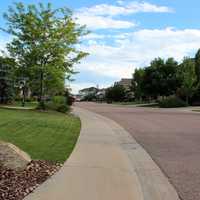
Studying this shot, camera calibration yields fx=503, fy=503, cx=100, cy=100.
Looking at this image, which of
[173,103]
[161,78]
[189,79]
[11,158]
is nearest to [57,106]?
[11,158]

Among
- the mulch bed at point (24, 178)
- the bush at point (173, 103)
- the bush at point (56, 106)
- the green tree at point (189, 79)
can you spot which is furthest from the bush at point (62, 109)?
the green tree at point (189, 79)

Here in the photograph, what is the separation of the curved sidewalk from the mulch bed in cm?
16

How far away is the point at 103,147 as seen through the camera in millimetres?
14812

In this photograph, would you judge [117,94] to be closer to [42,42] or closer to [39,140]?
[42,42]

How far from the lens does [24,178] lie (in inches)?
344

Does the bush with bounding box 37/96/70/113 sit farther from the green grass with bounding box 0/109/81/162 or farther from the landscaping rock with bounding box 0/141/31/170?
the landscaping rock with bounding box 0/141/31/170

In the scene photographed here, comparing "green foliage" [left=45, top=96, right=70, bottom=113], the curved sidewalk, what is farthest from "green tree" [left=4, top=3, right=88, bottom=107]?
the curved sidewalk

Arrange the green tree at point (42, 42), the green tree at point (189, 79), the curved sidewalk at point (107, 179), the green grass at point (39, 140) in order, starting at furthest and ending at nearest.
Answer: the green tree at point (189, 79) → the green tree at point (42, 42) → the green grass at point (39, 140) → the curved sidewalk at point (107, 179)

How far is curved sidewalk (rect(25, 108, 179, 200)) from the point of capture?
796 centimetres

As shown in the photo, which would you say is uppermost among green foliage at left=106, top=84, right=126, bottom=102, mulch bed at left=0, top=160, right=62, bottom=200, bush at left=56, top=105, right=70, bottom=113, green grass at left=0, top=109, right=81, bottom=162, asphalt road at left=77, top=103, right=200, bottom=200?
green foliage at left=106, top=84, right=126, bottom=102

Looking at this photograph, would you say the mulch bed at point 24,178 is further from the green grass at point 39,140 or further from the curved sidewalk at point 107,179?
the green grass at point 39,140

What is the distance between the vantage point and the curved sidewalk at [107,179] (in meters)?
7.96

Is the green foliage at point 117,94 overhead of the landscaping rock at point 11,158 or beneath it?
overhead

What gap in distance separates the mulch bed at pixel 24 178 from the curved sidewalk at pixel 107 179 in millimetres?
160
